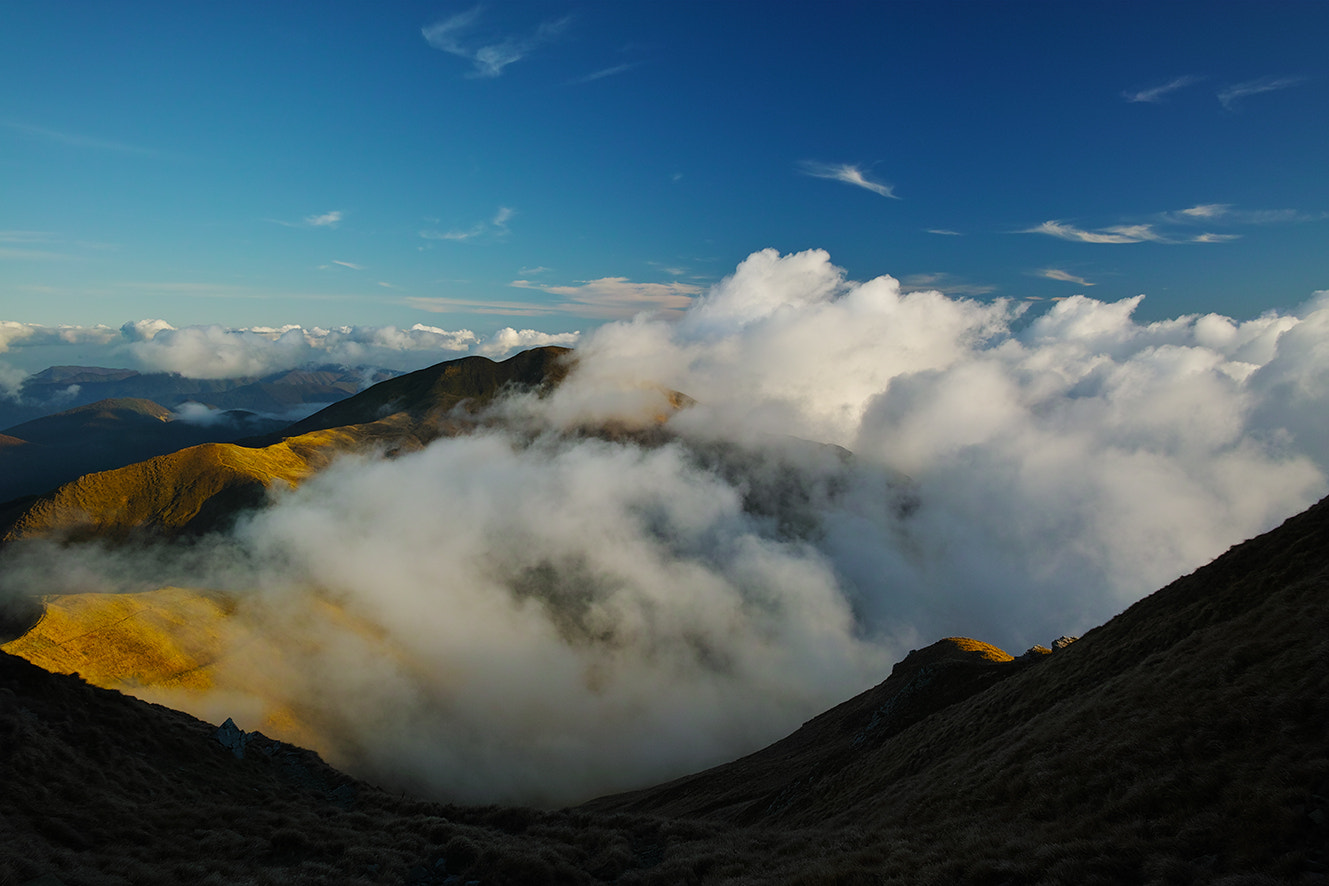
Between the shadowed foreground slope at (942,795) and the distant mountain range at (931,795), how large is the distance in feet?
0.34

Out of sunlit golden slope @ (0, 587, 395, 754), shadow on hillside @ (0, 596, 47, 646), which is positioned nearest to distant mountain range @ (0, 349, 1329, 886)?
sunlit golden slope @ (0, 587, 395, 754)

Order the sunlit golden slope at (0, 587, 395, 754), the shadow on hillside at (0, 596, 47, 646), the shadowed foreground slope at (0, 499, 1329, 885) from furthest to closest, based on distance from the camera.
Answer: the shadow on hillside at (0, 596, 47, 646), the sunlit golden slope at (0, 587, 395, 754), the shadowed foreground slope at (0, 499, 1329, 885)

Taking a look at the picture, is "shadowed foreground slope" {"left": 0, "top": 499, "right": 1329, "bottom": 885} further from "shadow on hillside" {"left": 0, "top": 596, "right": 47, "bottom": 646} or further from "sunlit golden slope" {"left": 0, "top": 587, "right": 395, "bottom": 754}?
"shadow on hillside" {"left": 0, "top": 596, "right": 47, "bottom": 646}

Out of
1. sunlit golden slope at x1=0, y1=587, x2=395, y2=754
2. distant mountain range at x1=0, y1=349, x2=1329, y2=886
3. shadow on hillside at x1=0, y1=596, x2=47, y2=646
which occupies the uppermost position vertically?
A: distant mountain range at x1=0, y1=349, x2=1329, y2=886

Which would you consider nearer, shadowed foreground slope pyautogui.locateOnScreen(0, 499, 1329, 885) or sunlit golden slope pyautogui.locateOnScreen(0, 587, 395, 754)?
shadowed foreground slope pyautogui.locateOnScreen(0, 499, 1329, 885)

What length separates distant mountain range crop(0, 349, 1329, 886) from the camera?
13492mm

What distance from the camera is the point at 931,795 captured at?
83.0 feet

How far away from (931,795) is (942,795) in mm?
869

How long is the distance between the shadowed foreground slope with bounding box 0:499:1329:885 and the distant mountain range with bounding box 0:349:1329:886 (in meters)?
0.10

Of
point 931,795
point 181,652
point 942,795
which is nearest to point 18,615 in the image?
point 181,652

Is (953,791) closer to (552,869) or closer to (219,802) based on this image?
(552,869)

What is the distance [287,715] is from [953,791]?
157 meters

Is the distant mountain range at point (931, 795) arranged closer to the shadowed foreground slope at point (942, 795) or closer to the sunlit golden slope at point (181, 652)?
the shadowed foreground slope at point (942, 795)

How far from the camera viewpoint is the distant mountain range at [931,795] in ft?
44.3
